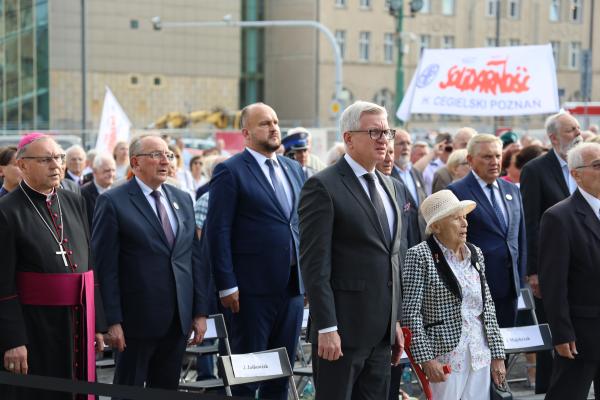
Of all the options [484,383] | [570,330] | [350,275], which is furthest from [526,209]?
[350,275]

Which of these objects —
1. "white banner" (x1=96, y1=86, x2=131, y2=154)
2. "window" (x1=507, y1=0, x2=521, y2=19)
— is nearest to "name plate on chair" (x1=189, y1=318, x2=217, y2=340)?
"white banner" (x1=96, y1=86, x2=131, y2=154)

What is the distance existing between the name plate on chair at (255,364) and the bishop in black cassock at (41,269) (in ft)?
3.01

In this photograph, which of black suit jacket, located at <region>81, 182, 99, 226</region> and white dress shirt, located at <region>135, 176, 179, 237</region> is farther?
black suit jacket, located at <region>81, 182, 99, 226</region>

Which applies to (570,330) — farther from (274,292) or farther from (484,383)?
(274,292)

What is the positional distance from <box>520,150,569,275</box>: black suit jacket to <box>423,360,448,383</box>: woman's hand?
2.72 meters

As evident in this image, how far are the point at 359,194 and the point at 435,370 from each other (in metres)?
1.16

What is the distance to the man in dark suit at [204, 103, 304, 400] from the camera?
7.13 m

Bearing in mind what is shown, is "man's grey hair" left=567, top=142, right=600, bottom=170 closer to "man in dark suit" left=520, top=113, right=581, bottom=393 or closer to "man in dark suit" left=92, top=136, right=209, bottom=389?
"man in dark suit" left=520, top=113, right=581, bottom=393

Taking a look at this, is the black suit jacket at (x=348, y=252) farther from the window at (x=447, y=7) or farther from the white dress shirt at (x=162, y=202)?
the window at (x=447, y=7)

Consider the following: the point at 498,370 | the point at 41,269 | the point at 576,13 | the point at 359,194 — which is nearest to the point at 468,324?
the point at 498,370

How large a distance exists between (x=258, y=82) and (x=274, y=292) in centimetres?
6775

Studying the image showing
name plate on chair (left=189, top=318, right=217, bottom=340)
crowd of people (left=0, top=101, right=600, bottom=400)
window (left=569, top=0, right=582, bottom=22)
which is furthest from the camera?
window (left=569, top=0, right=582, bottom=22)

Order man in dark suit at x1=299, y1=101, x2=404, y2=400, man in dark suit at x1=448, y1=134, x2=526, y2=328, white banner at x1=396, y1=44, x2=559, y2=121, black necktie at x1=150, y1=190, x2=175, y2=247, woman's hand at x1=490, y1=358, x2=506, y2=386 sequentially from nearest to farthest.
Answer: man in dark suit at x1=299, y1=101, x2=404, y2=400, woman's hand at x1=490, y1=358, x2=506, y2=386, black necktie at x1=150, y1=190, x2=175, y2=247, man in dark suit at x1=448, y1=134, x2=526, y2=328, white banner at x1=396, y1=44, x2=559, y2=121

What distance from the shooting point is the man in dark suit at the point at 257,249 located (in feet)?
23.4
